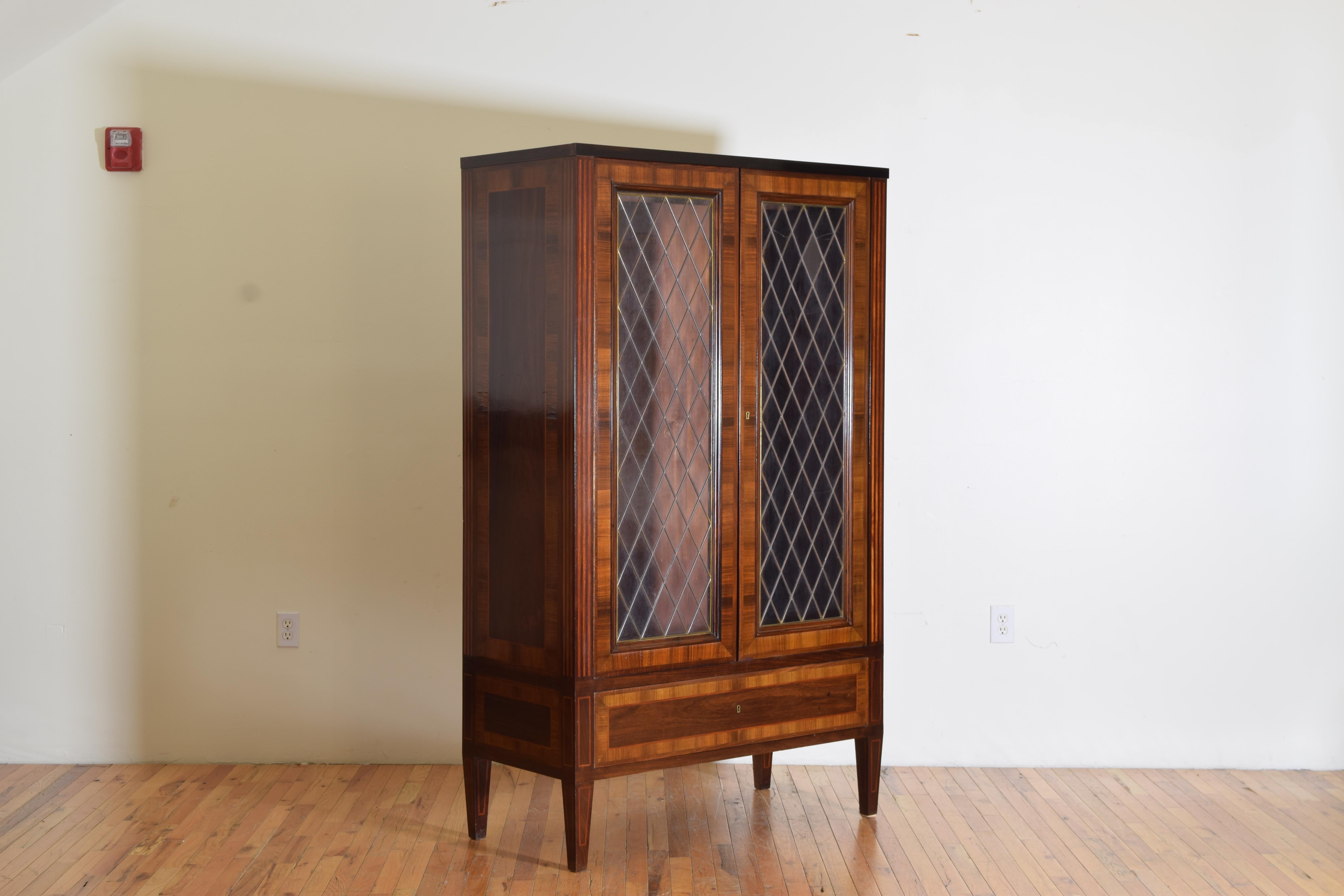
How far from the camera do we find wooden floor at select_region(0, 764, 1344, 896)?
2236 mm

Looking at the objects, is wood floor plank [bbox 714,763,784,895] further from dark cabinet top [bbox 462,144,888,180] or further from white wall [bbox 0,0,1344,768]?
dark cabinet top [bbox 462,144,888,180]

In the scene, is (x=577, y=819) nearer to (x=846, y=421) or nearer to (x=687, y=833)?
(x=687, y=833)

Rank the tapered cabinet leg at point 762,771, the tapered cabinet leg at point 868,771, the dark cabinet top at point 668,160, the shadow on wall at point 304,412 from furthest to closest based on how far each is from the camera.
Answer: the shadow on wall at point 304,412
the tapered cabinet leg at point 762,771
the tapered cabinet leg at point 868,771
the dark cabinet top at point 668,160

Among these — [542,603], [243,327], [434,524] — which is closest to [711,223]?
[542,603]

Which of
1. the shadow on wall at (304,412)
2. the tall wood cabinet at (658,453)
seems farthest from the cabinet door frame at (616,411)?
the shadow on wall at (304,412)

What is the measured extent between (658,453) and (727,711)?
670 mm

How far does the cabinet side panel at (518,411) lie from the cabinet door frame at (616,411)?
131 millimetres

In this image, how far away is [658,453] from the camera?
231cm

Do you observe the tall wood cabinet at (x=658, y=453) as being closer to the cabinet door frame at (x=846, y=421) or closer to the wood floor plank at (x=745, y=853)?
the cabinet door frame at (x=846, y=421)

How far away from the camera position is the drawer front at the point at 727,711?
2283 mm

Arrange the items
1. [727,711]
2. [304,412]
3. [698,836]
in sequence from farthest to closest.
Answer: [304,412] < [698,836] < [727,711]

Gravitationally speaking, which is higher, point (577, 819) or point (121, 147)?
point (121, 147)

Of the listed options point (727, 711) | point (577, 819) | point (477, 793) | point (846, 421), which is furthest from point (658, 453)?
point (477, 793)

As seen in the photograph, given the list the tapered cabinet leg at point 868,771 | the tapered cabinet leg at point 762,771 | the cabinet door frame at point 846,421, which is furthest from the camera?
the tapered cabinet leg at point 762,771
